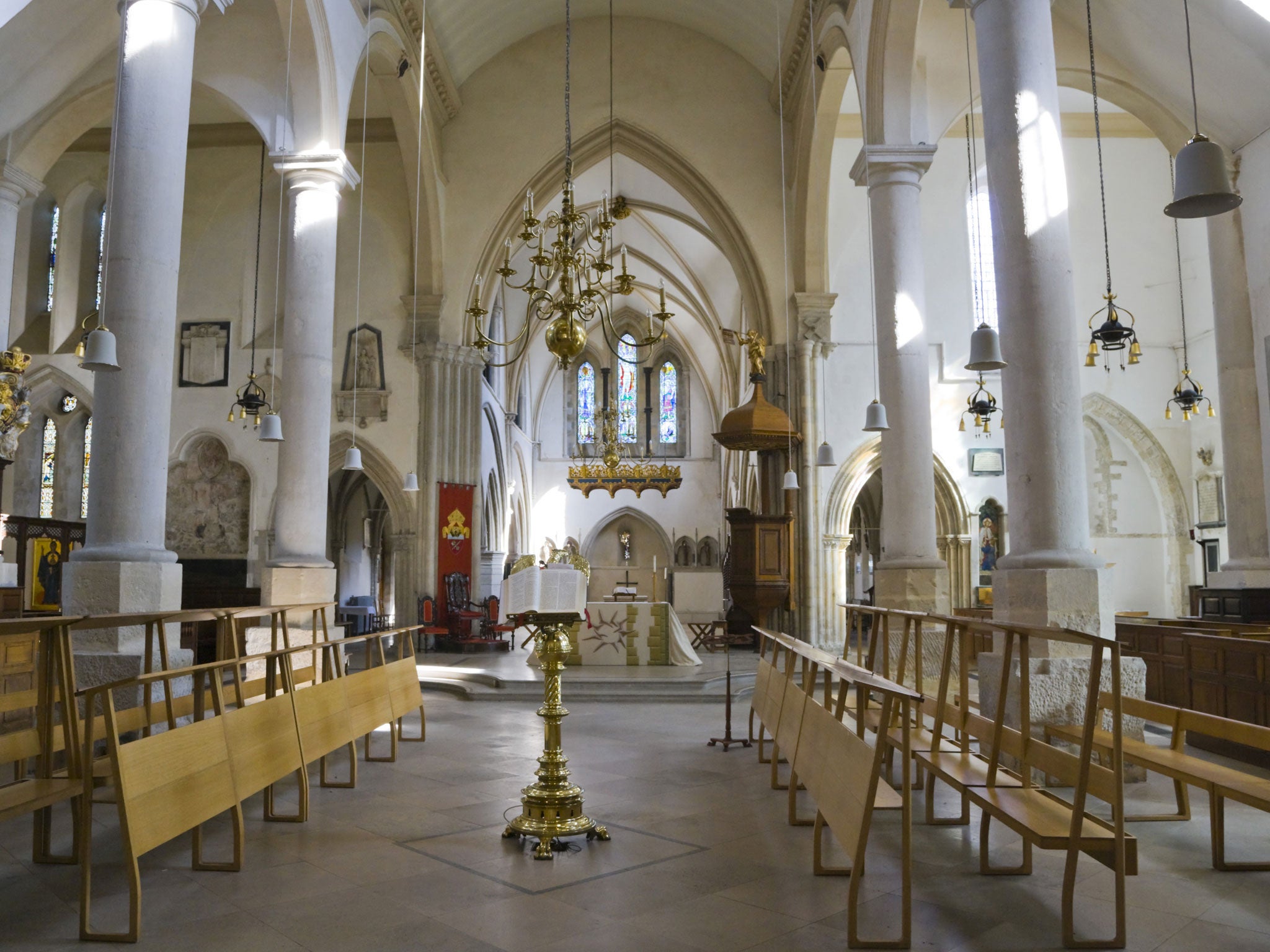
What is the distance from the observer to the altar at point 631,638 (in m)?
10.8

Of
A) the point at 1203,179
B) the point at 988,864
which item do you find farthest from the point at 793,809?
the point at 1203,179

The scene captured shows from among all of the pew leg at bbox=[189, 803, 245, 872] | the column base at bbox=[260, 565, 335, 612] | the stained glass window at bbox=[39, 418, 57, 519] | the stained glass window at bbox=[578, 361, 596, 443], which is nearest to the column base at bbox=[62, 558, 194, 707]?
the pew leg at bbox=[189, 803, 245, 872]

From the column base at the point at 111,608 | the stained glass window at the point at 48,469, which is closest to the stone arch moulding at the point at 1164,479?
the column base at the point at 111,608

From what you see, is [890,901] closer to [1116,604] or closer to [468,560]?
[468,560]

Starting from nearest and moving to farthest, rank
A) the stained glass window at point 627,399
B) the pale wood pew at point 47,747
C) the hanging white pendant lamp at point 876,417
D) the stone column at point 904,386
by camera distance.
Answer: the pale wood pew at point 47,747 < the hanging white pendant lamp at point 876,417 < the stone column at point 904,386 < the stained glass window at point 627,399

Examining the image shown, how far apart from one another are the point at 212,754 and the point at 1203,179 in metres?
4.52

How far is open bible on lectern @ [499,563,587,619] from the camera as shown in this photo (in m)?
4.02

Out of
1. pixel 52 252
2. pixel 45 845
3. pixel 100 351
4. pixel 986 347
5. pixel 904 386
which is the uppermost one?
pixel 52 252

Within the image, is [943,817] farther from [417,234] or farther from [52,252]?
[52,252]

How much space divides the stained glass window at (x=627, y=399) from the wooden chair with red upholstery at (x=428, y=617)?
1303cm

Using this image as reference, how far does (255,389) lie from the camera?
12859 mm

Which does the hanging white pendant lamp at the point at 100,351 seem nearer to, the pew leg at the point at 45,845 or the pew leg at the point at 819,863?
the pew leg at the point at 45,845

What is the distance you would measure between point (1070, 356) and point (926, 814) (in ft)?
8.20

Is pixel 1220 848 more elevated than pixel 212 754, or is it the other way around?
pixel 212 754
